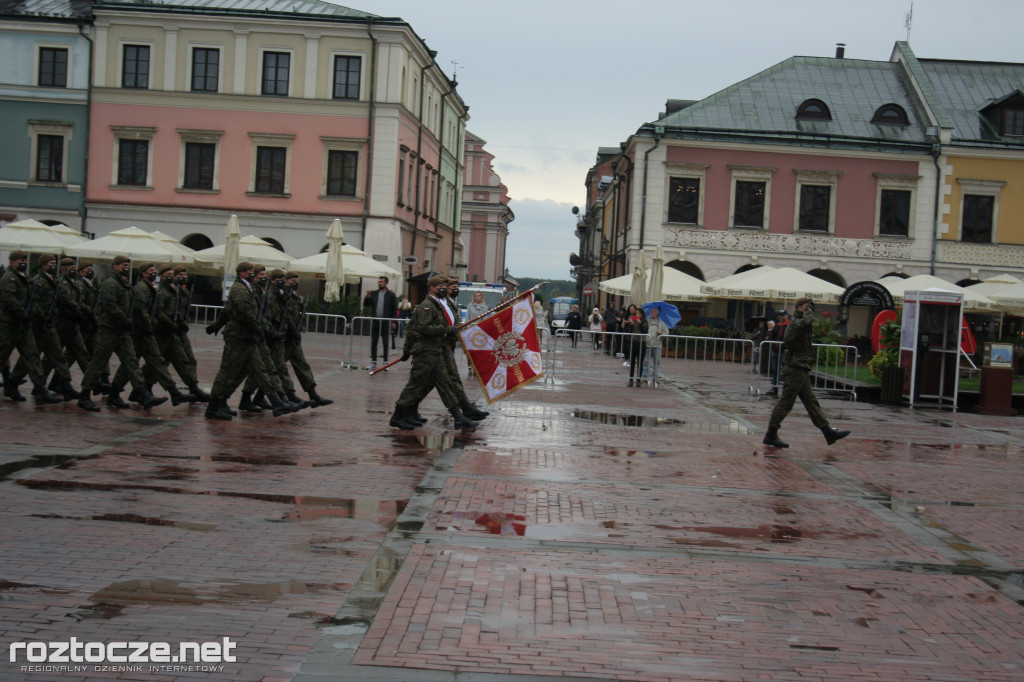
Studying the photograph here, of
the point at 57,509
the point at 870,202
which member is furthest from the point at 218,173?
the point at 57,509

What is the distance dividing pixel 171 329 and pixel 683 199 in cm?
2811

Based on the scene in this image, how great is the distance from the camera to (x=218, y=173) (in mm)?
39562

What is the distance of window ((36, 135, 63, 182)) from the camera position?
39.8 meters

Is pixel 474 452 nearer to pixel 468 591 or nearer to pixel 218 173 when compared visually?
pixel 468 591

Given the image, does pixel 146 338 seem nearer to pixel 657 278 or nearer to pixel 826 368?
pixel 826 368

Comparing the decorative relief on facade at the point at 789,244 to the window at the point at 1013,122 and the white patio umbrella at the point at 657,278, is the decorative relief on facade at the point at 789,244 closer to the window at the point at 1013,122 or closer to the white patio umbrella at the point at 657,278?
the window at the point at 1013,122

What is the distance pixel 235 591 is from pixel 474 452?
5.41 meters

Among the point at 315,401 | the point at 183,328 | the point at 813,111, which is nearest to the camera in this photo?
the point at 183,328

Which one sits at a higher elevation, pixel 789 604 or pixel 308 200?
pixel 308 200

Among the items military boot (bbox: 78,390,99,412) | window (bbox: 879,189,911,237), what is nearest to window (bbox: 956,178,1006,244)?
window (bbox: 879,189,911,237)

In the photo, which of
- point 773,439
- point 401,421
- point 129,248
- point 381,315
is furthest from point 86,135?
point 773,439

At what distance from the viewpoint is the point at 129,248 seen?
31688 mm

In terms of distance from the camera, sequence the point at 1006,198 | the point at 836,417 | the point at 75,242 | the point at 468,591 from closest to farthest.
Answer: the point at 468,591, the point at 836,417, the point at 75,242, the point at 1006,198

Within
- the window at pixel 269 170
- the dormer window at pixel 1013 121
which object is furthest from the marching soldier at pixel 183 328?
the dormer window at pixel 1013 121
